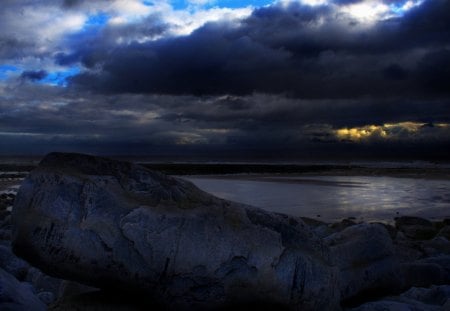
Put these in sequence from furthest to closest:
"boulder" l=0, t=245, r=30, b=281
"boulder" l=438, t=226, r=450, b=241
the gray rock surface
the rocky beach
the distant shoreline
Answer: the distant shoreline, "boulder" l=438, t=226, r=450, b=241, "boulder" l=0, t=245, r=30, b=281, the gray rock surface, the rocky beach

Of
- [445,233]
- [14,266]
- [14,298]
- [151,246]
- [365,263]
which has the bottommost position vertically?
[445,233]

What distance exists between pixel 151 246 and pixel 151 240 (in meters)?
0.06

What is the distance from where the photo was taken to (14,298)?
402 cm

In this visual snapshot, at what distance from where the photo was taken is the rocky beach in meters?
4.47

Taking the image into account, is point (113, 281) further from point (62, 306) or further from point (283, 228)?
point (283, 228)

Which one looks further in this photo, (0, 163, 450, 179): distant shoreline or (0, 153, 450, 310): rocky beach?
(0, 163, 450, 179): distant shoreline

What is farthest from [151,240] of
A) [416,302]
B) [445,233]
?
[445,233]

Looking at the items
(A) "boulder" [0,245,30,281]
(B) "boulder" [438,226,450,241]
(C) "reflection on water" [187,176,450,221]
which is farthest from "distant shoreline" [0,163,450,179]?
(A) "boulder" [0,245,30,281]

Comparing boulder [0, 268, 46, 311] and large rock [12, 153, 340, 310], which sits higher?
large rock [12, 153, 340, 310]

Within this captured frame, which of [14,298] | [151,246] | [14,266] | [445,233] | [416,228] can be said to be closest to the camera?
[14,298]

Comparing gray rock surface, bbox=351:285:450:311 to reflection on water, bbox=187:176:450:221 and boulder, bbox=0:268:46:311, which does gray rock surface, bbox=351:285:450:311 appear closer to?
boulder, bbox=0:268:46:311

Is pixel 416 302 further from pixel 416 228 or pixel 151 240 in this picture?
pixel 416 228

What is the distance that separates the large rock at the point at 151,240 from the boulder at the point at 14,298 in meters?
0.29

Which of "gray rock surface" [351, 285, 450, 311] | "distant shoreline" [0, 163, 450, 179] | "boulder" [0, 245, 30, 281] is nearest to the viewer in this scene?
"gray rock surface" [351, 285, 450, 311]
